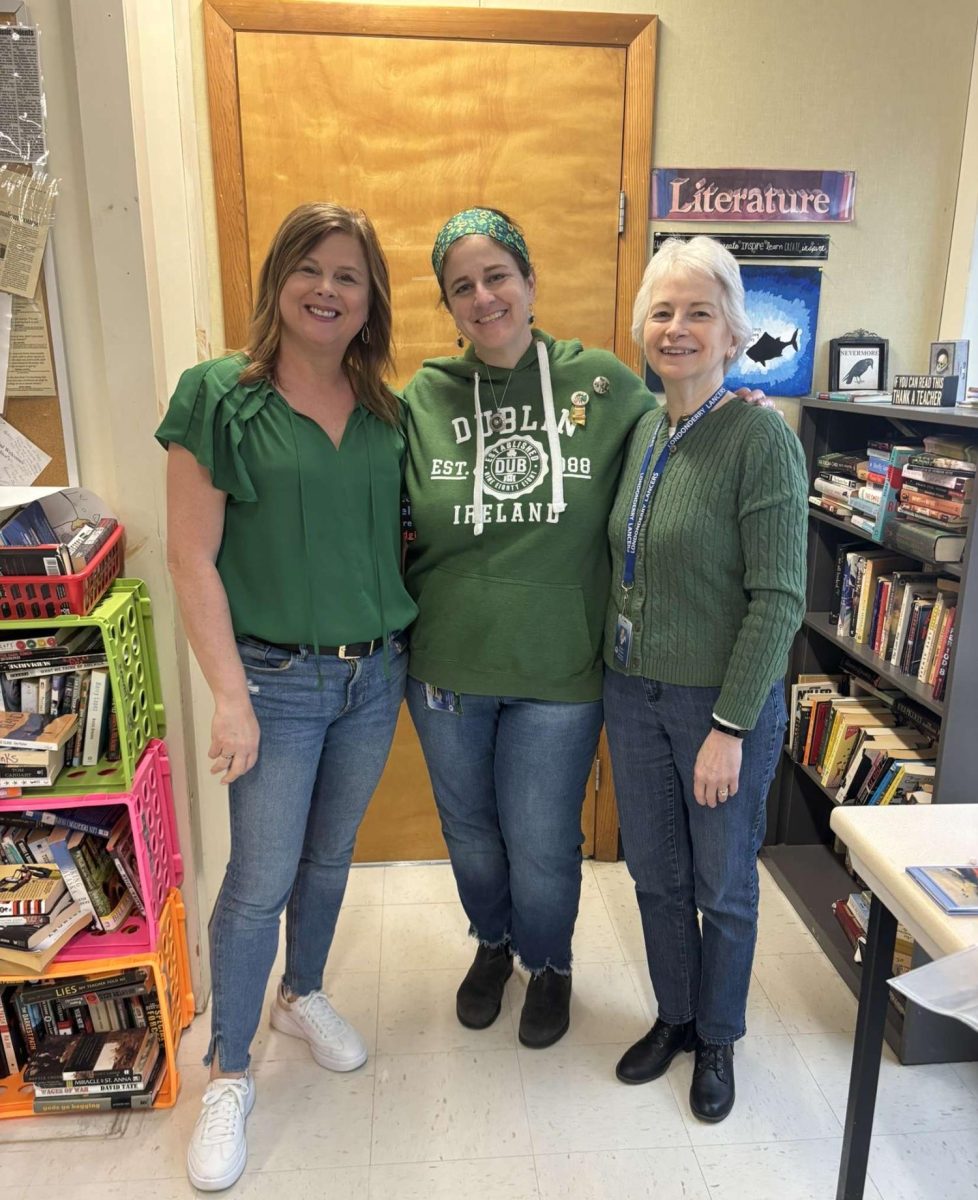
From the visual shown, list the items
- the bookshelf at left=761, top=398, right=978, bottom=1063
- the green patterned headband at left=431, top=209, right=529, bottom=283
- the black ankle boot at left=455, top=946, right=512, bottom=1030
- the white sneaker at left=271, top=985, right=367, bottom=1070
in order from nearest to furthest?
the green patterned headband at left=431, top=209, right=529, bottom=283 < the bookshelf at left=761, top=398, right=978, bottom=1063 < the white sneaker at left=271, top=985, right=367, bottom=1070 < the black ankle boot at left=455, top=946, right=512, bottom=1030

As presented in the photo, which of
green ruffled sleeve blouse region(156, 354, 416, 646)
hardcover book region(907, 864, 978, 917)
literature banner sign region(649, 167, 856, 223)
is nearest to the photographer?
hardcover book region(907, 864, 978, 917)

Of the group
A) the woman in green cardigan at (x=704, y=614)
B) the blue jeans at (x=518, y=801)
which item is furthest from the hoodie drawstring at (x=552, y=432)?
the blue jeans at (x=518, y=801)

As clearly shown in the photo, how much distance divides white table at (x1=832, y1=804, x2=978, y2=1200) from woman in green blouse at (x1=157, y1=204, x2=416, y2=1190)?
0.81 m

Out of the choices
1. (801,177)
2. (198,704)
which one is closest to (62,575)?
(198,704)

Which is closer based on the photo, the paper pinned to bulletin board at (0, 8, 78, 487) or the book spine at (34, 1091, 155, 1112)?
the paper pinned to bulletin board at (0, 8, 78, 487)

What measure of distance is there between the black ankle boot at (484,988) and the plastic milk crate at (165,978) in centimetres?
59

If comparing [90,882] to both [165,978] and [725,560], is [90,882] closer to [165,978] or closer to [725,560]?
[165,978]

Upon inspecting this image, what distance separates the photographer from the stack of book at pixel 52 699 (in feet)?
4.88

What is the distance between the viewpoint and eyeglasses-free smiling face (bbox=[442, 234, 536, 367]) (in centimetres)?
146

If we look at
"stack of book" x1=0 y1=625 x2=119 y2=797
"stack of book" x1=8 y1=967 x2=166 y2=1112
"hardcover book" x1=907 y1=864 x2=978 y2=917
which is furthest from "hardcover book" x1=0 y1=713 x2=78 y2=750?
"hardcover book" x1=907 y1=864 x2=978 y2=917

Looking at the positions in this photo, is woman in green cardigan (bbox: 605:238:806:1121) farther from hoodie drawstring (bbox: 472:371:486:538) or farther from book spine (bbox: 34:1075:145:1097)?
book spine (bbox: 34:1075:145:1097)

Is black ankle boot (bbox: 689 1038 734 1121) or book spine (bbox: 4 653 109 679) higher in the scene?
book spine (bbox: 4 653 109 679)

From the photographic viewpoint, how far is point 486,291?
1.47m

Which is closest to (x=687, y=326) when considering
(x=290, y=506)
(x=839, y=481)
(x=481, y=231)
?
(x=481, y=231)
